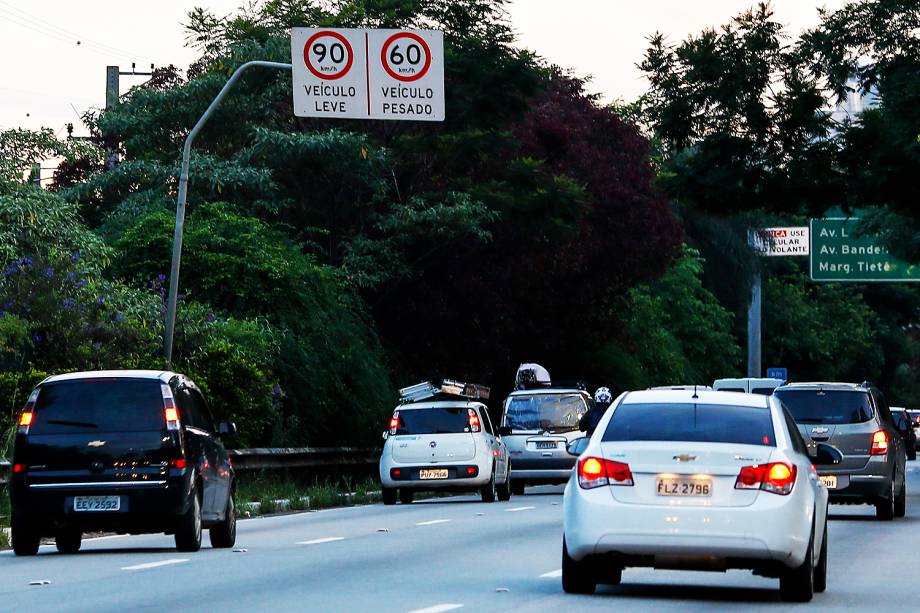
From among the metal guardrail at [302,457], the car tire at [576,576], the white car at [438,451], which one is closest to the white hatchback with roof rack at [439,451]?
the white car at [438,451]

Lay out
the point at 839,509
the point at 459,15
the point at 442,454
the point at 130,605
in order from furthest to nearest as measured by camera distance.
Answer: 1. the point at 459,15
2. the point at 442,454
3. the point at 839,509
4. the point at 130,605

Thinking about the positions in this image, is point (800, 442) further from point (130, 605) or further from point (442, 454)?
point (442, 454)

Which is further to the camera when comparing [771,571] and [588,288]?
[588,288]

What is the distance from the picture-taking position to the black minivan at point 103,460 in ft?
61.8

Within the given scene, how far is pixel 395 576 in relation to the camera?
16469 millimetres

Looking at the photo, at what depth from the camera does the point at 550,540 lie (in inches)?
856

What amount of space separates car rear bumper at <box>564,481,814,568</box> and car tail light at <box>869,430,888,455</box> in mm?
12883

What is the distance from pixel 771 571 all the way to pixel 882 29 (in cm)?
2213

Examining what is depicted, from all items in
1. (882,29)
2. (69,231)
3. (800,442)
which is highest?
(882,29)

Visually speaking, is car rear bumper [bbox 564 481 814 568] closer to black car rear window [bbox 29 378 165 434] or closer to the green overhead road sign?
black car rear window [bbox 29 378 165 434]

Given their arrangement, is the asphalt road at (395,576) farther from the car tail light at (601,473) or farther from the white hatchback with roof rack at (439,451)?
the white hatchback with roof rack at (439,451)

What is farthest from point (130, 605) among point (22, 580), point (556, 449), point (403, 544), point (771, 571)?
point (556, 449)

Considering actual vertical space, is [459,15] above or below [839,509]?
above

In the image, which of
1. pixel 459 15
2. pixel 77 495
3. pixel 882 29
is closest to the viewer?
pixel 77 495
